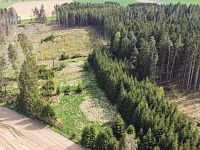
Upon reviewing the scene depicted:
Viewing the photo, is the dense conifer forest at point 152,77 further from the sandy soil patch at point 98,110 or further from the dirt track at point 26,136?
the dirt track at point 26,136

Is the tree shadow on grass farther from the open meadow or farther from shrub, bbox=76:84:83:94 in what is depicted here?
shrub, bbox=76:84:83:94

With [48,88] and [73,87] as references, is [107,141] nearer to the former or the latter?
[73,87]

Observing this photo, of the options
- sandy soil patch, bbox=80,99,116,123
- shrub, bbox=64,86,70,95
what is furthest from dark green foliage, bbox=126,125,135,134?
shrub, bbox=64,86,70,95

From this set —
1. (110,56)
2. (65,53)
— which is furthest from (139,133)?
(65,53)

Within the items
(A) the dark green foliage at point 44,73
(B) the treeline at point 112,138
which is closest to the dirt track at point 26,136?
(B) the treeline at point 112,138

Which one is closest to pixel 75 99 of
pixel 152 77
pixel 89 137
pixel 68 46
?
pixel 89 137

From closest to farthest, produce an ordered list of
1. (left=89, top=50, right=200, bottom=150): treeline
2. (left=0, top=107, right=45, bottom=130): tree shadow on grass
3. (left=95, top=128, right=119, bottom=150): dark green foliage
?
(left=89, top=50, right=200, bottom=150): treeline → (left=95, top=128, right=119, bottom=150): dark green foliage → (left=0, top=107, right=45, bottom=130): tree shadow on grass
